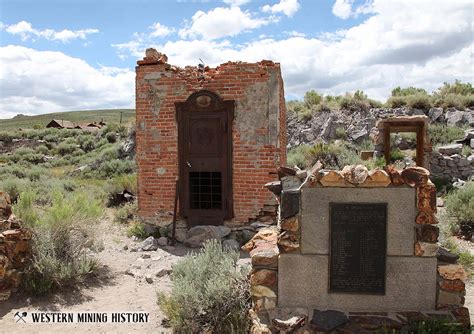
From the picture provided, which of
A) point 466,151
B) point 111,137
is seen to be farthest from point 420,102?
point 111,137

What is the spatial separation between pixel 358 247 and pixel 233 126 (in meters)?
4.66

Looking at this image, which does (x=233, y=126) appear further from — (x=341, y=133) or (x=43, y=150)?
(x=43, y=150)

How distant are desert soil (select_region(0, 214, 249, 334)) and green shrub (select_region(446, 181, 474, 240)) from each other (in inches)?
183

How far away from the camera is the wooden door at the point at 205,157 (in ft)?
26.8

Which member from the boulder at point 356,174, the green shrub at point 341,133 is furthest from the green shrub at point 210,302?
the green shrub at point 341,133

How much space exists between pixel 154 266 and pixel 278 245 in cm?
350

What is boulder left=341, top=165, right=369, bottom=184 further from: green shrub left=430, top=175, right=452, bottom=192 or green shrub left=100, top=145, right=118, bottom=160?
green shrub left=100, top=145, right=118, bottom=160

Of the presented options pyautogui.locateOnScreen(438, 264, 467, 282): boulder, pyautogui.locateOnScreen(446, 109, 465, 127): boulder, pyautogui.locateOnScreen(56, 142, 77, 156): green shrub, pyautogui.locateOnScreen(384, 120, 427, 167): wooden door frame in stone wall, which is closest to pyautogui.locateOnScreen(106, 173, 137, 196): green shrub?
pyautogui.locateOnScreen(384, 120, 427, 167): wooden door frame in stone wall

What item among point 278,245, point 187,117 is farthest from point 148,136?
point 278,245

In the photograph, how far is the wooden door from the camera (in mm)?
8180

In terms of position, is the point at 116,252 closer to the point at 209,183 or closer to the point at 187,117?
the point at 209,183

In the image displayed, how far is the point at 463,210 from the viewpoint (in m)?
8.47

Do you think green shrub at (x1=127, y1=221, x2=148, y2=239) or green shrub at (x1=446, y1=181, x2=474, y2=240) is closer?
green shrub at (x1=446, y1=181, x2=474, y2=240)

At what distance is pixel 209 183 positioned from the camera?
839cm
